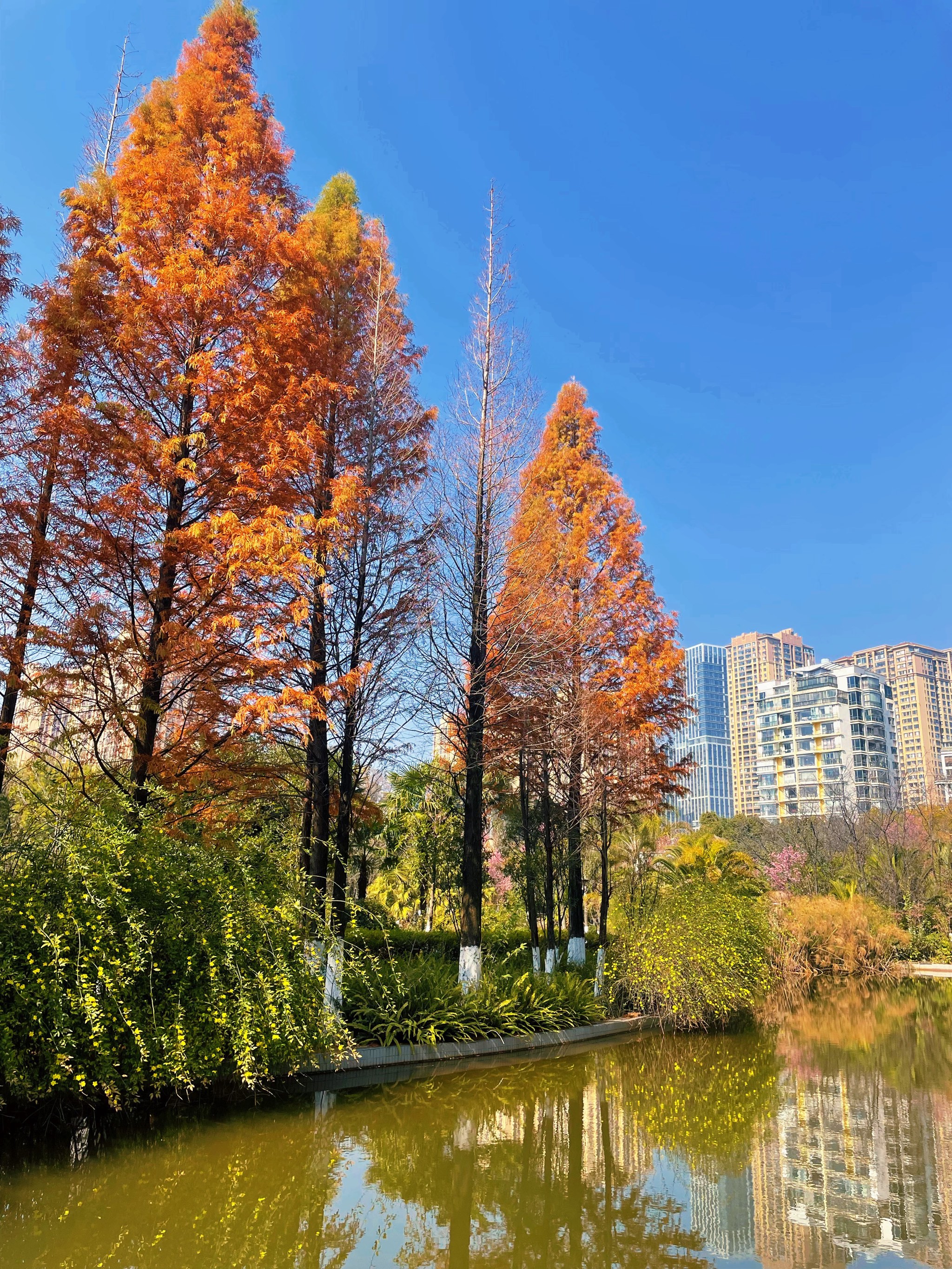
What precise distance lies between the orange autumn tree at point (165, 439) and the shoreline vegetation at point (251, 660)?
0.04 m

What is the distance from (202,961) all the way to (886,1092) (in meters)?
7.17

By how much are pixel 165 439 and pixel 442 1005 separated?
23.6 ft

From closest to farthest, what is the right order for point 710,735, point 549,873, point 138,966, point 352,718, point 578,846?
point 138,966 < point 352,718 < point 549,873 < point 578,846 < point 710,735

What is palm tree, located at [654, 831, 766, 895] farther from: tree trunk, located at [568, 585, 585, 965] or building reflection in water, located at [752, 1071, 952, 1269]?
building reflection in water, located at [752, 1071, 952, 1269]

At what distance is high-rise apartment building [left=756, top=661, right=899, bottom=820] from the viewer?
7944 centimetres

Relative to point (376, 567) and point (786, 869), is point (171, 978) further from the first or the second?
point (786, 869)

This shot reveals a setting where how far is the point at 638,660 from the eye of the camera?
48.8ft

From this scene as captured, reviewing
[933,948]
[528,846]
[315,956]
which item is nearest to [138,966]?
[315,956]

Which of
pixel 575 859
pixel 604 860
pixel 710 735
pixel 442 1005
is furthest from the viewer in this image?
pixel 710 735

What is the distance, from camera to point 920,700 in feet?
373

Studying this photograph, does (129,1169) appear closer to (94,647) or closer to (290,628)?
(94,647)

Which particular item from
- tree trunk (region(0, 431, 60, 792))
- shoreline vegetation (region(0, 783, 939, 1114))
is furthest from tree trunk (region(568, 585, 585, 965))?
tree trunk (region(0, 431, 60, 792))

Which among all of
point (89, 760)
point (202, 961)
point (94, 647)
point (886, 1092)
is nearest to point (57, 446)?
point (94, 647)

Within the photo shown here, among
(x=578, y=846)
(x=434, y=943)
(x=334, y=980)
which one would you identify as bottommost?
(x=434, y=943)
